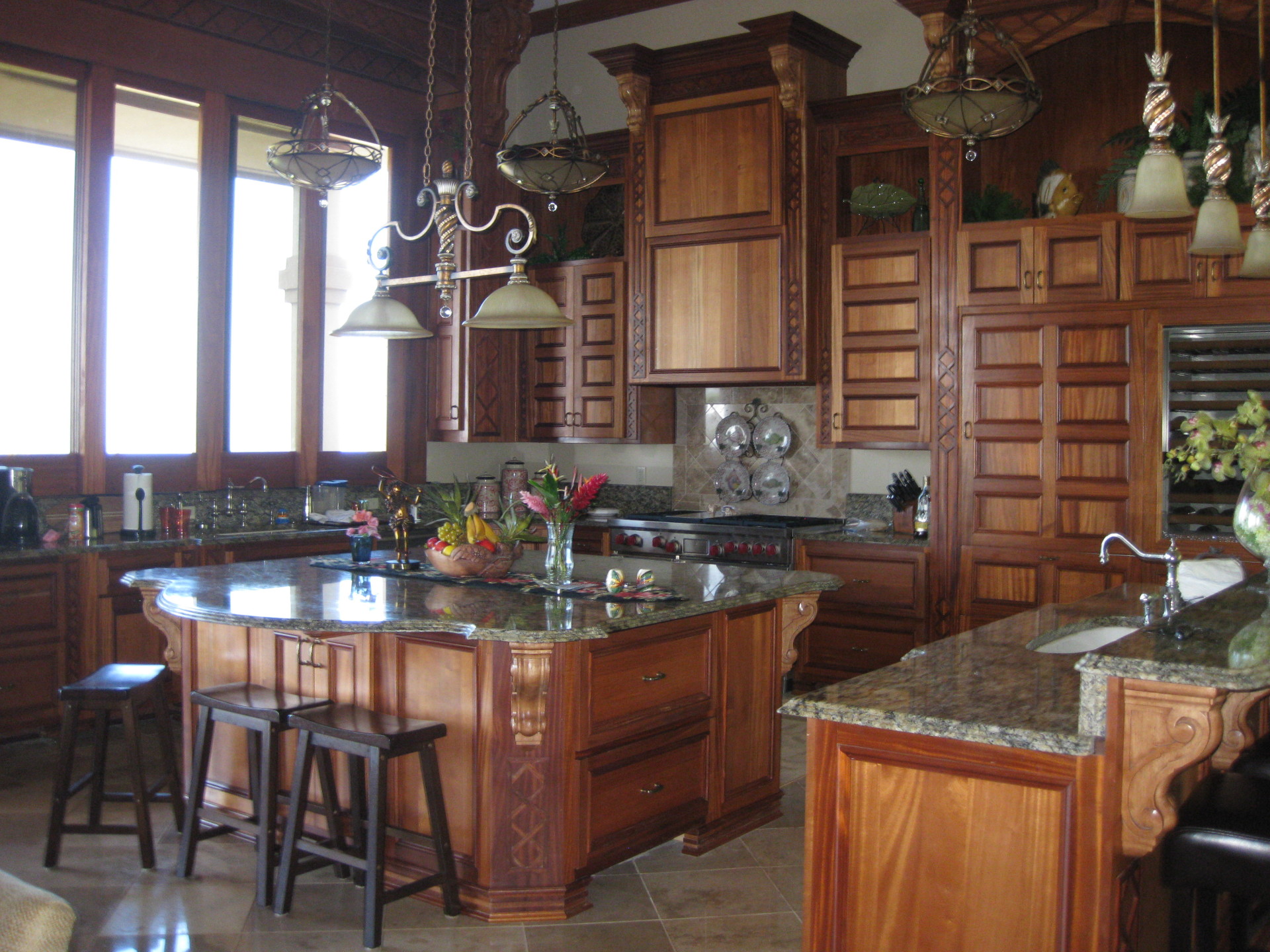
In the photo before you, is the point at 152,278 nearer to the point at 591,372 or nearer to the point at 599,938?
the point at 591,372

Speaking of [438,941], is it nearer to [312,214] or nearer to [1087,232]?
[1087,232]

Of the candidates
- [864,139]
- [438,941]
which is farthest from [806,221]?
[438,941]

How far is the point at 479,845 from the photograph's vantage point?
3.30m

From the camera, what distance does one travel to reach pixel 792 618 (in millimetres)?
4102

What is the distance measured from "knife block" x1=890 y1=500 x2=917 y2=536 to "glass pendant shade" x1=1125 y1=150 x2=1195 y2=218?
11.0 feet

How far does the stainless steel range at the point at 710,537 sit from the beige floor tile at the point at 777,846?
206cm

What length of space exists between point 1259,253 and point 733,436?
12.2 feet

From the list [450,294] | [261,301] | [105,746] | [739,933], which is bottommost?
[739,933]

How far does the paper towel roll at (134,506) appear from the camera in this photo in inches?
217

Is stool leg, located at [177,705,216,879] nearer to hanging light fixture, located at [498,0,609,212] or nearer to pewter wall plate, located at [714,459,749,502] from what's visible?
hanging light fixture, located at [498,0,609,212]

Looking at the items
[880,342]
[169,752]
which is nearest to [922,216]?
[880,342]

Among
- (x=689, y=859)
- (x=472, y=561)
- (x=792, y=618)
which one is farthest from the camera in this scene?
(x=792, y=618)

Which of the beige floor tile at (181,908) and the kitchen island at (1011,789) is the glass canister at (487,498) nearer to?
the beige floor tile at (181,908)

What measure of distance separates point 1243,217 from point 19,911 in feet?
16.5
